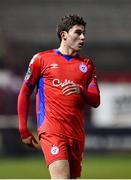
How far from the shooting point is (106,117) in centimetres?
2328

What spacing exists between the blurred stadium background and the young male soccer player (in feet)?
25.2

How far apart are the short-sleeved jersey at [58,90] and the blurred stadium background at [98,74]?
25.2 feet

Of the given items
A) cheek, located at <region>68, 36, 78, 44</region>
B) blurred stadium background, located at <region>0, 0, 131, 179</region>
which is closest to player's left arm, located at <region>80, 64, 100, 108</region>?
cheek, located at <region>68, 36, 78, 44</region>

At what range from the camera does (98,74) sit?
2378cm

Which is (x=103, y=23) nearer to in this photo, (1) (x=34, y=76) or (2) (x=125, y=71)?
(2) (x=125, y=71)

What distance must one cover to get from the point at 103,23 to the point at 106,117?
11.5 meters

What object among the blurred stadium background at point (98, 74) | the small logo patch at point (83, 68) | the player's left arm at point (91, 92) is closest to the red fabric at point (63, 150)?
the player's left arm at point (91, 92)

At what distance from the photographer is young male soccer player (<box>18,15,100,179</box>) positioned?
9281mm

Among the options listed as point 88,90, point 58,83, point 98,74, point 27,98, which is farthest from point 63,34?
point 98,74

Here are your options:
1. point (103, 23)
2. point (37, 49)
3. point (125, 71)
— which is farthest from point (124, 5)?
point (125, 71)

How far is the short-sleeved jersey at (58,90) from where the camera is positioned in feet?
30.6

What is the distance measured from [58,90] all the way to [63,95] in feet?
0.23

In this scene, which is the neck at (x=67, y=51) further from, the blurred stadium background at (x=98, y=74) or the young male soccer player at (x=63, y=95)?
the blurred stadium background at (x=98, y=74)

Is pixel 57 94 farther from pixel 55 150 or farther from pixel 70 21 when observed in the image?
pixel 70 21
